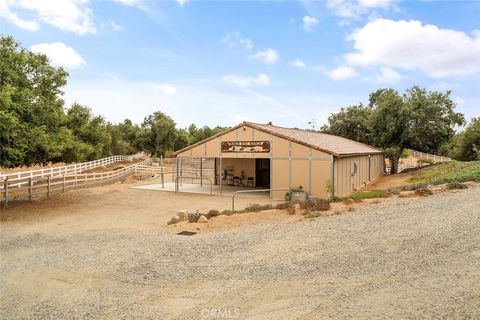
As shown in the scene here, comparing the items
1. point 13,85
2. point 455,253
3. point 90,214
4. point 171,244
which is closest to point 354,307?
point 455,253

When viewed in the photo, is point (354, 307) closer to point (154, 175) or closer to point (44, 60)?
point (44, 60)

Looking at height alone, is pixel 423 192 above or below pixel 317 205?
above

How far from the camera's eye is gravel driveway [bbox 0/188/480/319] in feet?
18.5

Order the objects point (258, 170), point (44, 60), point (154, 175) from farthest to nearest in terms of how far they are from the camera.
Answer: point (154, 175) → point (258, 170) → point (44, 60)

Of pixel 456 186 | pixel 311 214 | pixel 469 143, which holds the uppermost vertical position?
pixel 469 143

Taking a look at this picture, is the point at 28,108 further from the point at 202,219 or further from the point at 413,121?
the point at 413,121

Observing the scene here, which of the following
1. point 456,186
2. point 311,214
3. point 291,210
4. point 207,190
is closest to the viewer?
point 311,214

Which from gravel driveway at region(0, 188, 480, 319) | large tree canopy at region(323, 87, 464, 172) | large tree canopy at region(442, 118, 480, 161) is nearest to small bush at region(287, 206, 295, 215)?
gravel driveway at region(0, 188, 480, 319)

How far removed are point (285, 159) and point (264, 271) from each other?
40.3 feet

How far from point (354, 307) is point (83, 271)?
18.8 feet

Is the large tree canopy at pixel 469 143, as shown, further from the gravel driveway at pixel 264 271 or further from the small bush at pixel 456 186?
the gravel driveway at pixel 264 271

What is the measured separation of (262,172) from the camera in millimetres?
25031

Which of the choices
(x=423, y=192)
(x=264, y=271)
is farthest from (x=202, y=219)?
(x=423, y=192)

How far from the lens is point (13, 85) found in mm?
16312
